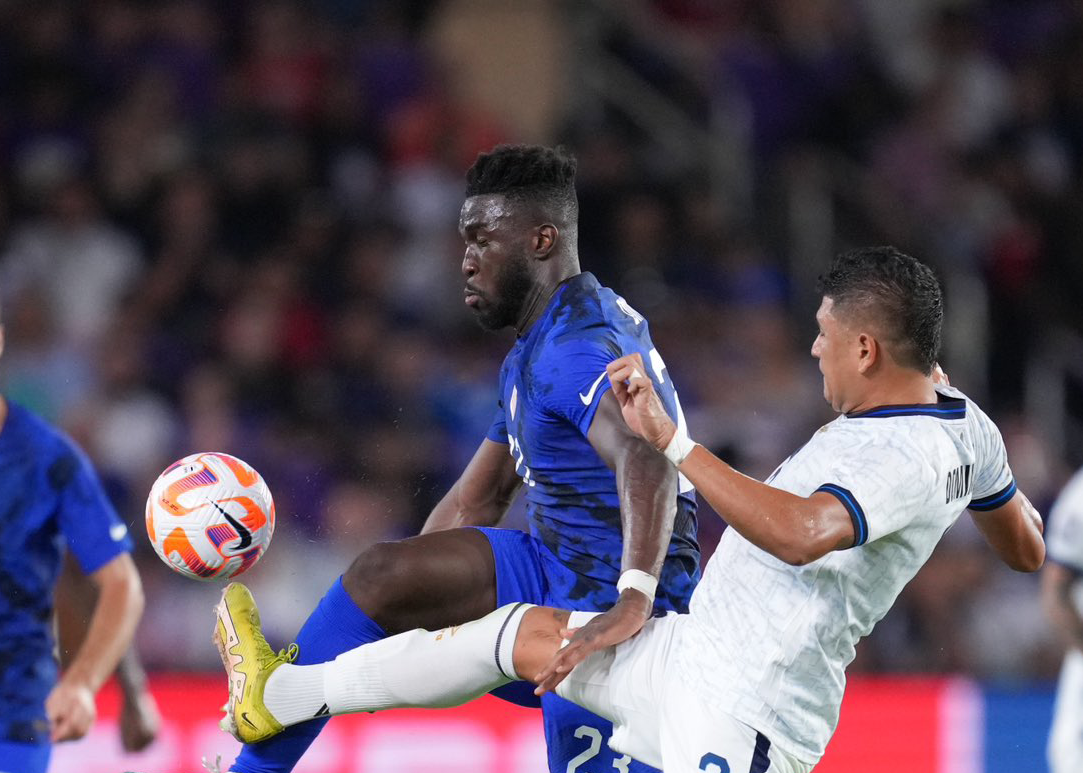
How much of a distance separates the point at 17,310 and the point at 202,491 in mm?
4635

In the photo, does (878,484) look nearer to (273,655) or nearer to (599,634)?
(599,634)

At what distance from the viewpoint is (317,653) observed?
→ 4.62m

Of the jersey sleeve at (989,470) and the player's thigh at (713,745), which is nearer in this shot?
the player's thigh at (713,745)

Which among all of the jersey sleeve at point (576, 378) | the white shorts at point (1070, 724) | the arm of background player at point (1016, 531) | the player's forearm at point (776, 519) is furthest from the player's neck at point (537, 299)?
the white shorts at point (1070, 724)

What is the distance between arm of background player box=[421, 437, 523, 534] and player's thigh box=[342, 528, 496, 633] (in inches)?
25.4

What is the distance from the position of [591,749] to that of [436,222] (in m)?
5.89

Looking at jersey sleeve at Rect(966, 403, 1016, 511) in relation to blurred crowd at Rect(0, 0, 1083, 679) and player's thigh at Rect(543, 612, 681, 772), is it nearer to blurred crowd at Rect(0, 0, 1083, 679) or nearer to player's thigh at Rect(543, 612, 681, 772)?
player's thigh at Rect(543, 612, 681, 772)

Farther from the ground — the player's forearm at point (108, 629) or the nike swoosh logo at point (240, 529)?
the nike swoosh logo at point (240, 529)

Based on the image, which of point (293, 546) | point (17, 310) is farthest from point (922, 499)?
point (17, 310)

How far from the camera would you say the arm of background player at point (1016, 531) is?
462 centimetres

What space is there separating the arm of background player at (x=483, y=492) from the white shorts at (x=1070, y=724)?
112 inches

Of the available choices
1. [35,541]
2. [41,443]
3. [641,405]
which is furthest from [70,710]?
[641,405]

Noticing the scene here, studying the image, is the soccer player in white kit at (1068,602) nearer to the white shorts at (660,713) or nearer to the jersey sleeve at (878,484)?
the white shorts at (660,713)

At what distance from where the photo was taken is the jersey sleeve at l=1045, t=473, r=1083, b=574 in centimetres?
686
